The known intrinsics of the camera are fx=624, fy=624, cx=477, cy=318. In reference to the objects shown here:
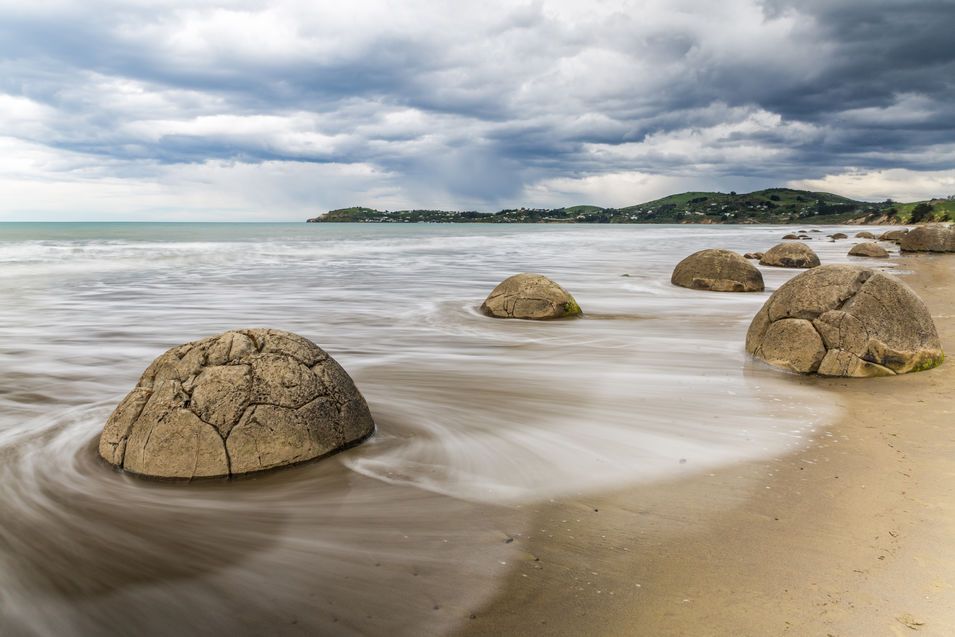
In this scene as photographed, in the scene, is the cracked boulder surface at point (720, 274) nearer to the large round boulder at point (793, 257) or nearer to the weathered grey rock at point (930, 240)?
the large round boulder at point (793, 257)

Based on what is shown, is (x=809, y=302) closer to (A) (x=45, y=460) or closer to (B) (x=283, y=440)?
(B) (x=283, y=440)

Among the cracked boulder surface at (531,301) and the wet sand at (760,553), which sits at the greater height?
the cracked boulder surface at (531,301)

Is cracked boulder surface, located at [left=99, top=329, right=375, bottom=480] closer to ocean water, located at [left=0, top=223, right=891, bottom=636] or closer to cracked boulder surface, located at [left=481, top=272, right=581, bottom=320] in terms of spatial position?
ocean water, located at [left=0, top=223, right=891, bottom=636]

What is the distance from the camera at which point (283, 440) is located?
4680mm

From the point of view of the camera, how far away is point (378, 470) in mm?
4645

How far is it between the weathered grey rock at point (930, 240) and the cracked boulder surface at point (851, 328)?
3053 cm

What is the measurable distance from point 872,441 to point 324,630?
452cm

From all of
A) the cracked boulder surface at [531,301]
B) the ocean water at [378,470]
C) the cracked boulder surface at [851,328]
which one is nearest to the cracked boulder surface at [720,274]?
the ocean water at [378,470]

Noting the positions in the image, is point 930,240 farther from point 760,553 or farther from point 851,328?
point 760,553

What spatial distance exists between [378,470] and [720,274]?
14.4 meters

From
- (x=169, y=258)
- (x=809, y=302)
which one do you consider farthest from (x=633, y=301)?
(x=169, y=258)

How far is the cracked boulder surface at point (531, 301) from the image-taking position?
11.9 m

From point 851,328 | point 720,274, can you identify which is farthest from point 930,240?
point 851,328

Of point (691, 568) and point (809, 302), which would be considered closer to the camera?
point (691, 568)
